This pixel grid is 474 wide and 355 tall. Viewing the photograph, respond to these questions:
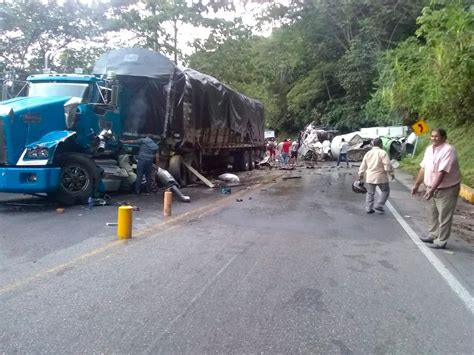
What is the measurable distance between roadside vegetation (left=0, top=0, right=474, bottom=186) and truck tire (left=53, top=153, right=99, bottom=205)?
746 cm

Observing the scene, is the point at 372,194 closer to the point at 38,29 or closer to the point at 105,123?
the point at 105,123

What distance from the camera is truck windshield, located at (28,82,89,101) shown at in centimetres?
1127

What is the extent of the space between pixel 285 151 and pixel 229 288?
2522 cm

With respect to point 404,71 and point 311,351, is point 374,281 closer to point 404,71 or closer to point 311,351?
point 311,351

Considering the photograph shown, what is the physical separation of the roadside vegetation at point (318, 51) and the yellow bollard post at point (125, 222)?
10.1 metres

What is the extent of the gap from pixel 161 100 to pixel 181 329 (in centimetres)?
1022

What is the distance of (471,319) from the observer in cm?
438

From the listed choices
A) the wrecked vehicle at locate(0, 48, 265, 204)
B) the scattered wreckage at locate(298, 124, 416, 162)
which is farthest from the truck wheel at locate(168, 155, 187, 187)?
the scattered wreckage at locate(298, 124, 416, 162)

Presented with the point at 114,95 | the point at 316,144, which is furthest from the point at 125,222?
Result: the point at 316,144

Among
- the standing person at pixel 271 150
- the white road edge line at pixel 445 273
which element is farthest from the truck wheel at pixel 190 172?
the standing person at pixel 271 150

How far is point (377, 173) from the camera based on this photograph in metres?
10.7

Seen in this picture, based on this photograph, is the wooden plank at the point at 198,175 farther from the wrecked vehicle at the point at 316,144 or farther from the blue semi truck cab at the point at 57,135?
the wrecked vehicle at the point at 316,144

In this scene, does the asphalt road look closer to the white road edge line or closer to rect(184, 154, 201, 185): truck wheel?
the white road edge line

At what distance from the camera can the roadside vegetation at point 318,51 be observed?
16.0 meters
